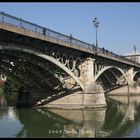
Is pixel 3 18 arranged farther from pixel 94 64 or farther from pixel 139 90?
pixel 139 90

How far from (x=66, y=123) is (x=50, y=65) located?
8270mm

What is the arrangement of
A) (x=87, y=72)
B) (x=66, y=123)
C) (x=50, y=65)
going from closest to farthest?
1. (x=66, y=123)
2. (x=50, y=65)
3. (x=87, y=72)

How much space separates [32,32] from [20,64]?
6.14 meters

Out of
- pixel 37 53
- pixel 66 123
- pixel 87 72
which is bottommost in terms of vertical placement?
pixel 66 123

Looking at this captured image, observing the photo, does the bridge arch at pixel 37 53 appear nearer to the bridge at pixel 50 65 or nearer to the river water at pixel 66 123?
the bridge at pixel 50 65

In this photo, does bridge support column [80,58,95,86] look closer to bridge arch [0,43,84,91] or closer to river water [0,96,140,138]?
bridge arch [0,43,84,91]

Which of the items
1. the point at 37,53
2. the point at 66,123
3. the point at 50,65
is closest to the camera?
the point at 66,123

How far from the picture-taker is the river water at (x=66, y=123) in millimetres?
28312

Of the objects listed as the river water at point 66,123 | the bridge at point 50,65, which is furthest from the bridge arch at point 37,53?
the river water at point 66,123

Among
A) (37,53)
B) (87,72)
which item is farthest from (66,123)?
(87,72)

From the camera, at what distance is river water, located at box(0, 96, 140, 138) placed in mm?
28312

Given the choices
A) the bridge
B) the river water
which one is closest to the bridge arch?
the bridge

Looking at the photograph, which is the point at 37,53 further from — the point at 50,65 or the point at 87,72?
the point at 87,72

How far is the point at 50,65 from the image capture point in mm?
40656
